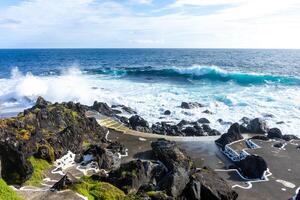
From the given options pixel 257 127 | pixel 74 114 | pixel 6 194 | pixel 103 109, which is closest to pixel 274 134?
pixel 257 127

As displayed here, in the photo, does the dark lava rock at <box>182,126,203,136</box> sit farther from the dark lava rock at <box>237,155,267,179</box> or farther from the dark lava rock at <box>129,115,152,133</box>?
the dark lava rock at <box>237,155,267,179</box>

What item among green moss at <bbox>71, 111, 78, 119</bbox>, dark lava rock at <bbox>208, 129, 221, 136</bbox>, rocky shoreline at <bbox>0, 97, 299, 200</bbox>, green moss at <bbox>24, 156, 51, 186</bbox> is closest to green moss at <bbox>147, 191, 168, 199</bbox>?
rocky shoreline at <bbox>0, 97, 299, 200</bbox>

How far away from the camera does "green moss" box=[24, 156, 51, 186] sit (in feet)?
56.9

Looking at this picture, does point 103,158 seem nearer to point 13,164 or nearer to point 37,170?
point 37,170

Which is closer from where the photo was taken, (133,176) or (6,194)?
(6,194)

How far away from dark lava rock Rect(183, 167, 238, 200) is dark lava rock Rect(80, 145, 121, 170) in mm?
5743

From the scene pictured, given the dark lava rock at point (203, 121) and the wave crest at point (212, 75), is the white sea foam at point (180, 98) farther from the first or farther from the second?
the wave crest at point (212, 75)

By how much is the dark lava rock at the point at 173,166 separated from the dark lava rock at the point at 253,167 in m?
2.99

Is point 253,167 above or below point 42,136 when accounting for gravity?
below

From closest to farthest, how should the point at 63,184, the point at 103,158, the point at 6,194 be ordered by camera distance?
the point at 6,194 → the point at 63,184 → the point at 103,158

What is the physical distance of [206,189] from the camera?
53.0ft

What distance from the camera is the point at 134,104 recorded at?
4312 centimetres

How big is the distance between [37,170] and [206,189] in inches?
324

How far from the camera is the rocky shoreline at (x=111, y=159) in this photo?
52.2ft
